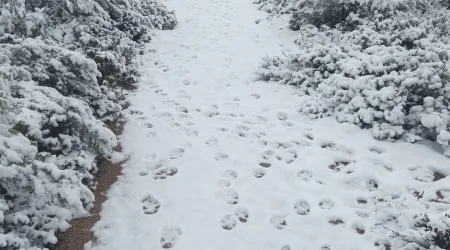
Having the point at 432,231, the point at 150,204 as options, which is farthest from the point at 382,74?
the point at 150,204

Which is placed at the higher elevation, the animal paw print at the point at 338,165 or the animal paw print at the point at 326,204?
the animal paw print at the point at 338,165

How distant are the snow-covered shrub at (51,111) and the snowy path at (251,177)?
1.53 feet

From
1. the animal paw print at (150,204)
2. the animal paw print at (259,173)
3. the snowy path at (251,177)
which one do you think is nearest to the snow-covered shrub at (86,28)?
the snowy path at (251,177)

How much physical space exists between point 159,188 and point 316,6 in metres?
6.21

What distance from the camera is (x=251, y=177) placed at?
4703mm

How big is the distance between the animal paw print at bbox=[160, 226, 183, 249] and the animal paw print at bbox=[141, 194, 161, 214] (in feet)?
1.05

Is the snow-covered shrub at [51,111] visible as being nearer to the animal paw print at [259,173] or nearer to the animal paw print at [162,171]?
the animal paw print at [162,171]

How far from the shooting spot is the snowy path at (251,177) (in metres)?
3.89

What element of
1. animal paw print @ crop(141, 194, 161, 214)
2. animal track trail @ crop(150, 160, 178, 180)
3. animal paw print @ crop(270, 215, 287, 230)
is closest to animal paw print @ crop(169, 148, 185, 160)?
animal track trail @ crop(150, 160, 178, 180)

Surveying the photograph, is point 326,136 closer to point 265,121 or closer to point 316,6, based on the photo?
point 265,121

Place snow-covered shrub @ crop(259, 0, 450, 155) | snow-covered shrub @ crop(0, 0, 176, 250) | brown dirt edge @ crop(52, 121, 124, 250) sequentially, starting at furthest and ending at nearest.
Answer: snow-covered shrub @ crop(259, 0, 450, 155) → brown dirt edge @ crop(52, 121, 124, 250) → snow-covered shrub @ crop(0, 0, 176, 250)

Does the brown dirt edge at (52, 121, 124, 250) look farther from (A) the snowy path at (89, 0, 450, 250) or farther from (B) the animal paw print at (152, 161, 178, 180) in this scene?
(B) the animal paw print at (152, 161, 178, 180)

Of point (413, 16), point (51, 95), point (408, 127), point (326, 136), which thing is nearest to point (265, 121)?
point (326, 136)

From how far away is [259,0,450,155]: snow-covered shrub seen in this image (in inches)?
208
